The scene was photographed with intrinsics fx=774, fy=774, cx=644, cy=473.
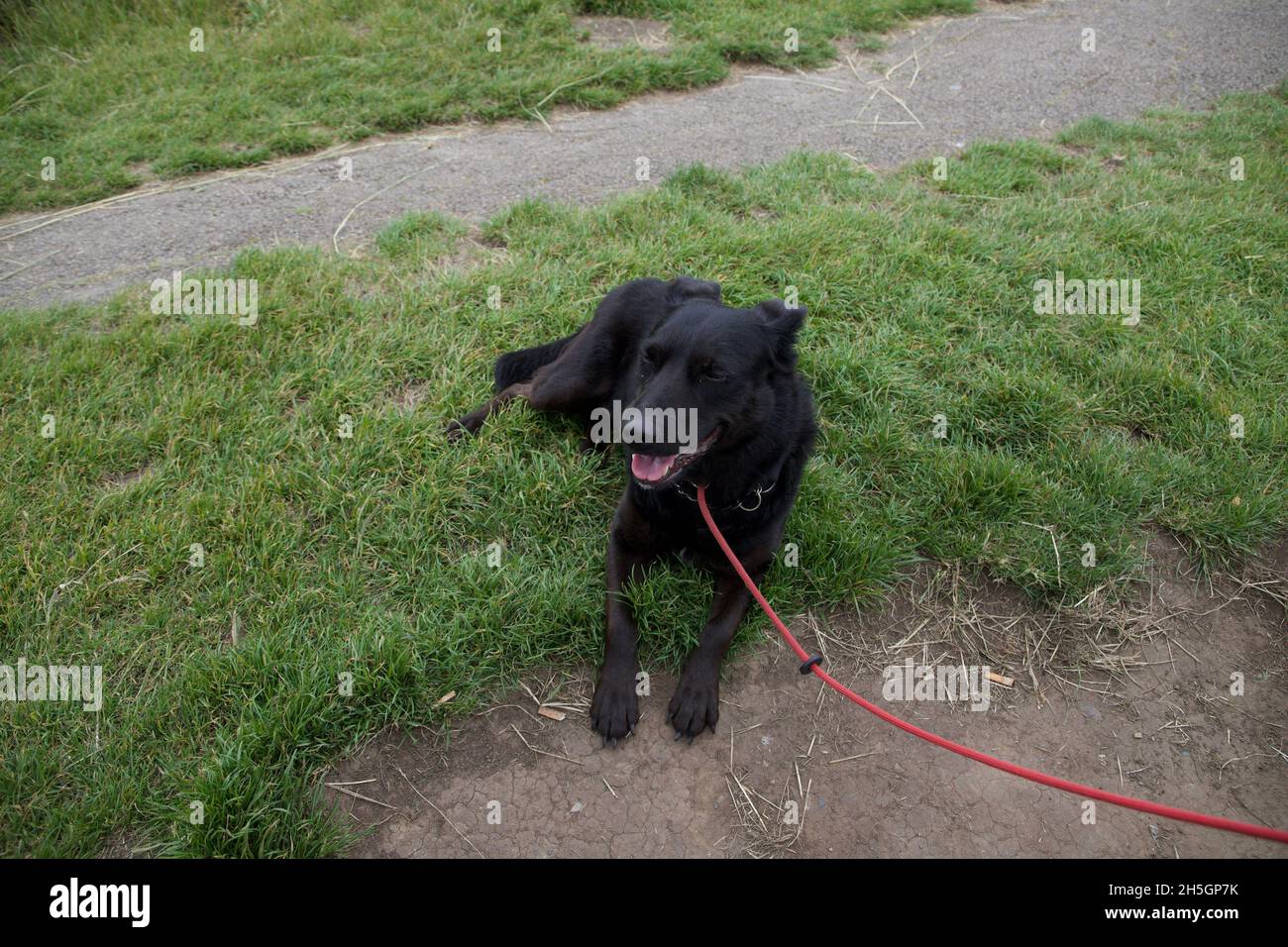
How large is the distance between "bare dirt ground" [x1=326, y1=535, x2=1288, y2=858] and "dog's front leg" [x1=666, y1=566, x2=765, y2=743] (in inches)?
2.6

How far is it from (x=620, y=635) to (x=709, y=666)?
319mm

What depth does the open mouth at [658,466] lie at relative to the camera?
2486mm

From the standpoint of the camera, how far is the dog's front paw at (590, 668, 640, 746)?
8.07ft

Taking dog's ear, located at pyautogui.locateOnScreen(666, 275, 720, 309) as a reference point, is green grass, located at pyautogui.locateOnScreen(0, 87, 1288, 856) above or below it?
below

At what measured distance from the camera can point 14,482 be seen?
3.01 m

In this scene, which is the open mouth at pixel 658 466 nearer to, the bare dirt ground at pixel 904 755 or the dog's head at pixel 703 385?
the dog's head at pixel 703 385

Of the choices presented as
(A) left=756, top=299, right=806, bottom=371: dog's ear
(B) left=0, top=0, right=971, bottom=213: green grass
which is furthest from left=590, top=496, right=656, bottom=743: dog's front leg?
(B) left=0, top=0, right=971, bottom=213: green grass

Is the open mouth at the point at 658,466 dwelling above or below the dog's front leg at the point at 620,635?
above

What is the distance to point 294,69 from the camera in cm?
591

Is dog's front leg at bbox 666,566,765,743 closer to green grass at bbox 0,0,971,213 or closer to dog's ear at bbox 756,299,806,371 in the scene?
dog's ear at bbox 756,299,806,371

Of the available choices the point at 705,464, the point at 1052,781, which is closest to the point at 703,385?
the point at 705,464

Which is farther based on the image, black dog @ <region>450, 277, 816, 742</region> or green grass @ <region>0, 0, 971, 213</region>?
green grass @ <region>0, 0, 971, 213</region>

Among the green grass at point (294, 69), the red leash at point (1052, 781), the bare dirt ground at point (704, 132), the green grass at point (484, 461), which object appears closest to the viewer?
the red leash at point (1052, 781)

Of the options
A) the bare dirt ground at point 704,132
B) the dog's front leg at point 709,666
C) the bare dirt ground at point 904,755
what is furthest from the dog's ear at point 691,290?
the bare dirt ground at point 704,132
